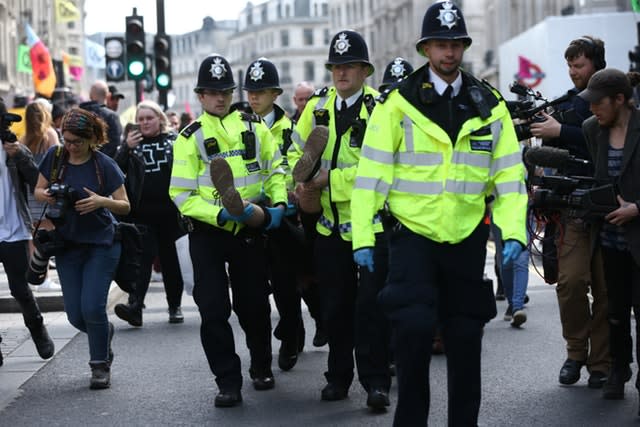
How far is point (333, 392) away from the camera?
7.89 metres

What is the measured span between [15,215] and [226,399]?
7.70ft

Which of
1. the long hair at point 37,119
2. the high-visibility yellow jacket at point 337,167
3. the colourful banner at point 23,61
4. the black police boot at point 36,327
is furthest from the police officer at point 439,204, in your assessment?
the colourful banner at point 23,61

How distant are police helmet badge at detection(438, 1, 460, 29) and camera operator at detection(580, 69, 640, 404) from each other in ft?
5.13

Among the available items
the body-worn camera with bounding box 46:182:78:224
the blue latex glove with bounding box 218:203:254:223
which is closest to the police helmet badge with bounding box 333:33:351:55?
the blue latex glove with bounding box 218:203:254:223

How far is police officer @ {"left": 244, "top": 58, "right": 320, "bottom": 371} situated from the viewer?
880 cm

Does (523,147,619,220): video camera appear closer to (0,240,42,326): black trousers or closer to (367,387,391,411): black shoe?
(367,387,391,411): black shoe

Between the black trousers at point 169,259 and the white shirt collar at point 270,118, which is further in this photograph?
the black trousers at point 169,259

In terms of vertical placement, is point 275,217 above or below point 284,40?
below

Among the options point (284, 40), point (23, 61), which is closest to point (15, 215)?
point (23, 61)

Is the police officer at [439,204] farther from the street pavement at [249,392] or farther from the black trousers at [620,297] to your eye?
the black trousers at [620,297]

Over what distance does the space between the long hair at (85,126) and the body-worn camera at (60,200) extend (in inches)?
14.0

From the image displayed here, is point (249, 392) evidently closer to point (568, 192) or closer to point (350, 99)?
point (350, 99)

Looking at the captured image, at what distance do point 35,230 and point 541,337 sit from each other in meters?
3.78

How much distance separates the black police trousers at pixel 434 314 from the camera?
6.02m
